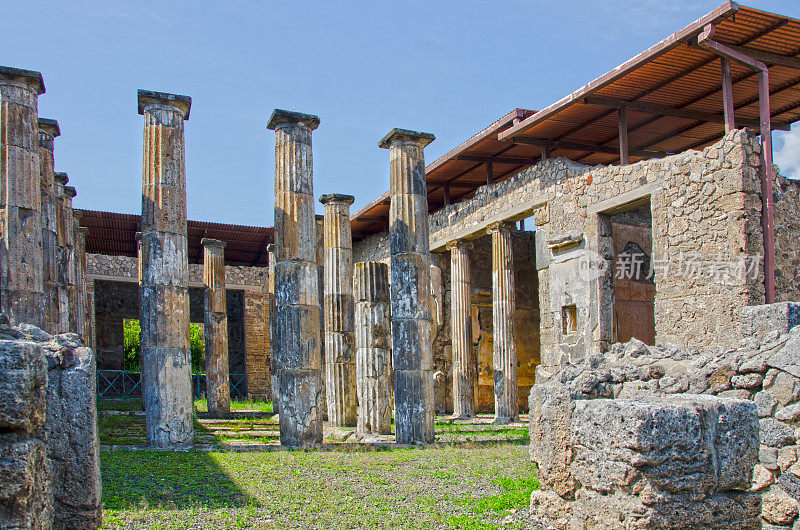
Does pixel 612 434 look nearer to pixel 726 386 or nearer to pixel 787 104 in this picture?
pixel 726 386

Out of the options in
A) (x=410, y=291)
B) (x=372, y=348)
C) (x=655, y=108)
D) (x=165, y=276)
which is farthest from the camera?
(x=655, y=108)

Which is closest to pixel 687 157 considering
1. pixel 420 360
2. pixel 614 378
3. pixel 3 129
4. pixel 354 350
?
pixel 420 360

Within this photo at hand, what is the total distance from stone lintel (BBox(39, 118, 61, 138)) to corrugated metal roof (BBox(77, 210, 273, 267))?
7.23 m

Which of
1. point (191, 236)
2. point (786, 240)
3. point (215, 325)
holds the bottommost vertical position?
point (215, 325)

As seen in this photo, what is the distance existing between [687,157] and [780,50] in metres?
2.24

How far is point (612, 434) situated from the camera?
452cm

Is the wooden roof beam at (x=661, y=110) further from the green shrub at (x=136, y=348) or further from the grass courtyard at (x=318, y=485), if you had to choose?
the green shrub at (x=136, y=348)

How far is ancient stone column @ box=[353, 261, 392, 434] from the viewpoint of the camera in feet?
43.5

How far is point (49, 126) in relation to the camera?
13305 millimetres

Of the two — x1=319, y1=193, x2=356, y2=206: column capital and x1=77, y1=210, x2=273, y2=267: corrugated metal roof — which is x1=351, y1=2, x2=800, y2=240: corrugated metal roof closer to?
x1=319, y1=193, x2=356, y2=206: column capital

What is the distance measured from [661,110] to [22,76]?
37.4 feet

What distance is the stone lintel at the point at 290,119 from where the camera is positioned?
11570mm

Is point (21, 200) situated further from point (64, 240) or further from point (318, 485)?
point (318, 485)

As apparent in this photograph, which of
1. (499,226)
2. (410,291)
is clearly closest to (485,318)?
(499,226)
